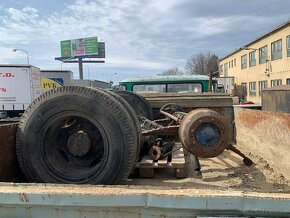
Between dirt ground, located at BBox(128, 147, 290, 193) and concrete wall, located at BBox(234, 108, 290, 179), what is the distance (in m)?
0.09

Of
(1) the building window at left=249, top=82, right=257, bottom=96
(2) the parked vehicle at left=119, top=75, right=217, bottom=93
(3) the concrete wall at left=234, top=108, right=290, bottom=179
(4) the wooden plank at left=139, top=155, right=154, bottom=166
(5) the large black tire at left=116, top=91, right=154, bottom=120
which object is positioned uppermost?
(1) the building window at left=249, top=82, right=257, bottom=96

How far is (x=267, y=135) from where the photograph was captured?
10.1ft

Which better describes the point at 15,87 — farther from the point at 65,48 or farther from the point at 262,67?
the point at 65,48

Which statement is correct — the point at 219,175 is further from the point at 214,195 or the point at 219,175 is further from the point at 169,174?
the point at 214,195

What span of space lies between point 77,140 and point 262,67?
3534 cm

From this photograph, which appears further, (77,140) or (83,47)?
(83,47)

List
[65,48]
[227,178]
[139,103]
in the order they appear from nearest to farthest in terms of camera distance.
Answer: [227,178] < [139,103] < [65,48]

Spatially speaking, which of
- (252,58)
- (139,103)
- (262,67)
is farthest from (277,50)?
(139,103)

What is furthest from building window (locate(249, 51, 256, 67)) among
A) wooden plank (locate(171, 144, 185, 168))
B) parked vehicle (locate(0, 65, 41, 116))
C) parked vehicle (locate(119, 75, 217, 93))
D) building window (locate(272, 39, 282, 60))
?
wooden plank (locate(171, 144, 185, 168))

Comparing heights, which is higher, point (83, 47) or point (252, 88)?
point (83, 47)

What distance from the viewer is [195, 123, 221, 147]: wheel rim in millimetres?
2283

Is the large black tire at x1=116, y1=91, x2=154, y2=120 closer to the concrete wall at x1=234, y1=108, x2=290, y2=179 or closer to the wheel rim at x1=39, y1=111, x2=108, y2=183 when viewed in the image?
the concrete wall at x1=234, y1=108, x2=290, y2=179

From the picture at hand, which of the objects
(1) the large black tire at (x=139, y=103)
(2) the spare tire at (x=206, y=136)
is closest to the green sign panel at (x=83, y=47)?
(1) the large black tire at (x=139, y=103)

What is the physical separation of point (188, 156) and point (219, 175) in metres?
0.47
